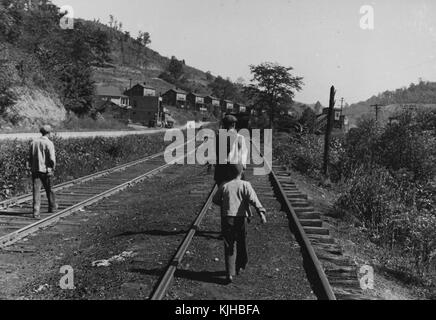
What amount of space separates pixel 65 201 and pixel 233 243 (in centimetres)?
689

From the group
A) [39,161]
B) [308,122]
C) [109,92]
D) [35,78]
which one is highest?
[109,92]

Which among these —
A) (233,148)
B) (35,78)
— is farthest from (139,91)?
(233,148)

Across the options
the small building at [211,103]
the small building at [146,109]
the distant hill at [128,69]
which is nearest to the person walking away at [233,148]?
the small building at [146,109]

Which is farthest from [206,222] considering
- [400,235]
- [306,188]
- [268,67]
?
[268,67]

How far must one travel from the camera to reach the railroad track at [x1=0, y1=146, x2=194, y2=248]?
862cm

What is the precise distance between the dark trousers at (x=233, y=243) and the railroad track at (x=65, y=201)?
405cm

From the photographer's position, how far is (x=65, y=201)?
11.5 metres

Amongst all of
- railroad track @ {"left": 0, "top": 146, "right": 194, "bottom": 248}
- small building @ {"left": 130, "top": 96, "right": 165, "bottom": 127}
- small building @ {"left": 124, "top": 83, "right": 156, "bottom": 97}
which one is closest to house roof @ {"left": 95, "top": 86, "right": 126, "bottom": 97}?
small building @ {"left": 130, "top": 96, "right": 165, "bottom": 127}

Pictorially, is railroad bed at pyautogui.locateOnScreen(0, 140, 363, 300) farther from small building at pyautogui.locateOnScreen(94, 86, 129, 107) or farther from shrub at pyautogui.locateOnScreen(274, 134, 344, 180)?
small building at pyautogui.locateOnScreen(94, 86, 129, 107)

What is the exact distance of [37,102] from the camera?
123 ft

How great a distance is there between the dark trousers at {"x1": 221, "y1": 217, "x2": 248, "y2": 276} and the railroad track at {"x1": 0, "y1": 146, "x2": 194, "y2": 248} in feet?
13.3

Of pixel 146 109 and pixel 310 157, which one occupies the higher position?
pixel 146 109

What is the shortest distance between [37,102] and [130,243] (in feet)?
109

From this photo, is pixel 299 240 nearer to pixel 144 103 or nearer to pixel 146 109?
pixel 146 109
